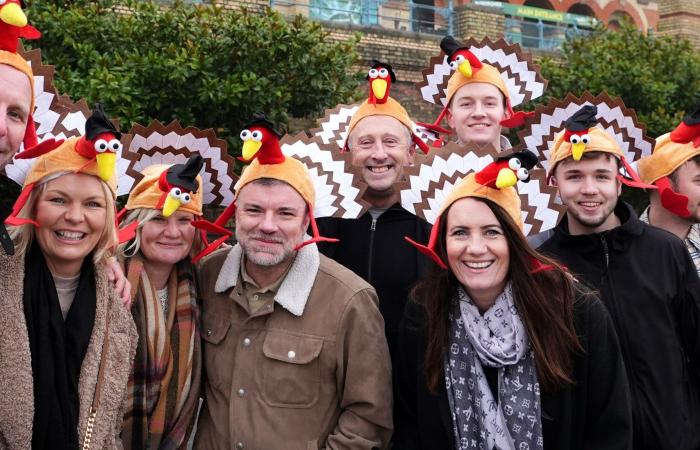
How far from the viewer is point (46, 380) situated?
134 inches

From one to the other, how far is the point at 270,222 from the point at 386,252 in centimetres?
104

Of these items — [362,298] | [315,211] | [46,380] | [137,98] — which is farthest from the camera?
[137,98]

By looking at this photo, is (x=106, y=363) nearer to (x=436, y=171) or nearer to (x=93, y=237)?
(x=93, y=237)

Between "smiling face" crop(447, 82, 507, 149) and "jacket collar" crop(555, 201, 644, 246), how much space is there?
3.97ft

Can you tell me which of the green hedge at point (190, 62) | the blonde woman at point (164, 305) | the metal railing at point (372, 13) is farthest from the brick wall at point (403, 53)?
the blonde woman at point (164, 305)

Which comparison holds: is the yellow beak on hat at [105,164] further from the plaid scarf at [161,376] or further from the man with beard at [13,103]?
the plaid scarf at [161,376]

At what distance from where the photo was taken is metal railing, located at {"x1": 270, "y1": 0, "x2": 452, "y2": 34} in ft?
47.9

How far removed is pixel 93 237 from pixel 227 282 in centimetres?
72

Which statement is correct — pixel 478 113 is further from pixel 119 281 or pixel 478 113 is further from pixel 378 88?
pixel 119 281

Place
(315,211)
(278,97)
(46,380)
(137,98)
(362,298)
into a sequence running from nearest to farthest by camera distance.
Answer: (46,380)
(362,298)
(315,211)
(137,98)
(278,97)

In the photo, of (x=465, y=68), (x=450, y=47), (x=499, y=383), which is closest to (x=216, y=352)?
(x=499, y=383)

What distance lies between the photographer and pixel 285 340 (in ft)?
12.9

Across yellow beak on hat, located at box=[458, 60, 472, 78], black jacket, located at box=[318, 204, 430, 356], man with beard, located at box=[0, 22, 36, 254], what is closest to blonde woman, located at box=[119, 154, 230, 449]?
man with beard, located at box=[0, 22, 36, 254]

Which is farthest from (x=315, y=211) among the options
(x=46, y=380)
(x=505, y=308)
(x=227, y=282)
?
(x=46, y=380)
